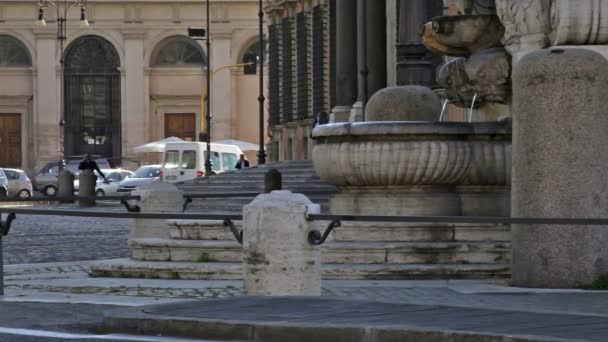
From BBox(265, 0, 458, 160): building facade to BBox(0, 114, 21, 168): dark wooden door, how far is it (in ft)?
106

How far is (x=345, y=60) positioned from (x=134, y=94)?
5040 cm

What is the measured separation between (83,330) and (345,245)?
4.43 meters

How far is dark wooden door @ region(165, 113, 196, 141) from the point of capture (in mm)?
99938

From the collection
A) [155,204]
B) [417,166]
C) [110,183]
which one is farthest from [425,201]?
[110,183]

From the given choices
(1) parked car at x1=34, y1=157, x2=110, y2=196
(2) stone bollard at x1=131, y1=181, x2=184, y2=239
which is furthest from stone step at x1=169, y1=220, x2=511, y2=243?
(1) parked car at x1=34, y1=157, x2=110, y2=196

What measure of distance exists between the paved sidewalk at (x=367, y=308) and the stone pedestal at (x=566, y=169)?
302mm

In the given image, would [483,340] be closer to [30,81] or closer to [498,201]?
[498,201]

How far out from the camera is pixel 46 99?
96875mm

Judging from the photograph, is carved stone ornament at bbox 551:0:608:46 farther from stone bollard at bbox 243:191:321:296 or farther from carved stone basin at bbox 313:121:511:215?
stone bollard at bbox 243:191:321:296

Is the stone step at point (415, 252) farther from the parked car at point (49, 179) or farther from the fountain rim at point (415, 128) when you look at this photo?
the parked car at point (49, 179)

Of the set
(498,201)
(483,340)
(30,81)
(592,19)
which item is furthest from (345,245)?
(30,81)

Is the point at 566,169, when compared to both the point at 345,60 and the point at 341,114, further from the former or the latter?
the point at 345,60

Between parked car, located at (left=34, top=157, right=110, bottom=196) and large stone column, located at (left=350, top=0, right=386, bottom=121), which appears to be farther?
parked car, located at (left=34, top=157, right=110, bottom=196)

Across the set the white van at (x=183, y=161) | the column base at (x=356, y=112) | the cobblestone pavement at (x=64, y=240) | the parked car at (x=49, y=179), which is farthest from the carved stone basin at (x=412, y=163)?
the parked car at (x=49, y=179)
